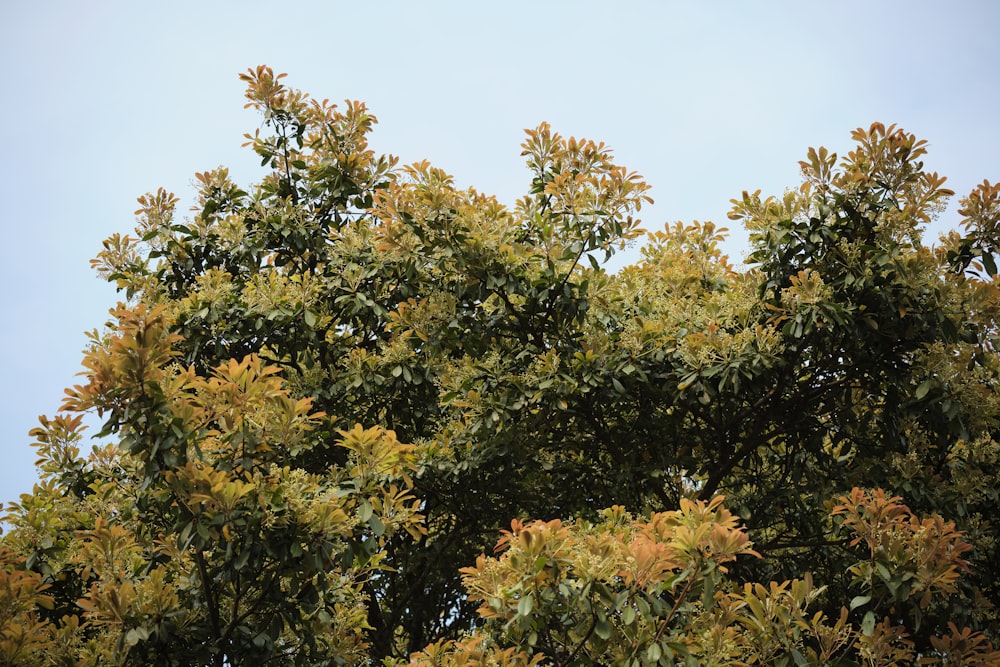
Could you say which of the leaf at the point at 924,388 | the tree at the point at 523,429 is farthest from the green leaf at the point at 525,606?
the leaf at the point at 924,388

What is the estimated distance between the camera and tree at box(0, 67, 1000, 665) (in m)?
4.67

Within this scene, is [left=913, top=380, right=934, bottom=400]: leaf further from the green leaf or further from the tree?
the green leaf

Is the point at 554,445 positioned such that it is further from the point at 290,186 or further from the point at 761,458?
the point at 290,186

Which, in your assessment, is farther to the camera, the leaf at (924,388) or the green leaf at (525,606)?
the leaf at (924,388)

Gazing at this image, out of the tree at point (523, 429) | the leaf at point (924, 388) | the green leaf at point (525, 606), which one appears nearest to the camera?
the green leaf at point (525, 606)

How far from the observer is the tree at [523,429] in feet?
15.3

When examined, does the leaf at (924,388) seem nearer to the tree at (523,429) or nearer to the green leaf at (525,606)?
the tree at (523,429)

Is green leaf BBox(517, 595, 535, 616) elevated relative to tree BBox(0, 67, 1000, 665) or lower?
lower

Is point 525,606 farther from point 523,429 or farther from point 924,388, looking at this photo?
point 924,388

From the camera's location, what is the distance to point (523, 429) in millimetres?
6531

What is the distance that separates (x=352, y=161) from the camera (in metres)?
8.08

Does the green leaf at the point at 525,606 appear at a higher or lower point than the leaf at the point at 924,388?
lower

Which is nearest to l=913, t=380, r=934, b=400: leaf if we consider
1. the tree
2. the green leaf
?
the tree

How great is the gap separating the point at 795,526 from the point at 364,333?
3895 mm
